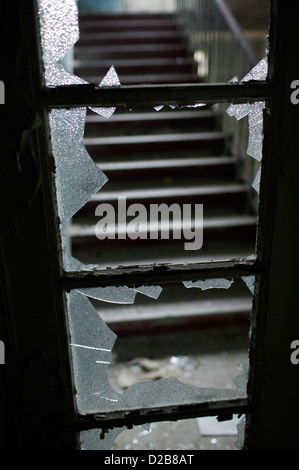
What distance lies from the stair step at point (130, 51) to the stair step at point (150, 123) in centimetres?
92

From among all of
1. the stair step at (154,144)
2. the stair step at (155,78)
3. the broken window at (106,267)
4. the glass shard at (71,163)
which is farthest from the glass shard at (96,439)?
the stair step at (155,78)

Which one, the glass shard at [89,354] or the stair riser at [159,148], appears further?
the stair riser at [159,148]

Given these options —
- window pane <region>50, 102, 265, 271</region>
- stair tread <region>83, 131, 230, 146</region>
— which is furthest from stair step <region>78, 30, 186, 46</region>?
stair tread <region>83, 131, 230, 146</region>

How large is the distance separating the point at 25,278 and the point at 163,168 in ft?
8.58

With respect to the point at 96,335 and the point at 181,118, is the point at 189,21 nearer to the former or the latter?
the point at 181,118

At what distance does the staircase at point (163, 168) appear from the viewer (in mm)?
2639

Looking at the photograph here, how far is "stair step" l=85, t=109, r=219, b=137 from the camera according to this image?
3.55m

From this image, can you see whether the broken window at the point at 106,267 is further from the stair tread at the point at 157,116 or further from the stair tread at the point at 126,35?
the stair tread at the point at 126,35

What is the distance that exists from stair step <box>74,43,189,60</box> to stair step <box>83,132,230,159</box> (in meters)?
1.24

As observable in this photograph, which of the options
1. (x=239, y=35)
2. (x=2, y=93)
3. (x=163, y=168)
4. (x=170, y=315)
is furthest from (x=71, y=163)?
(x=239, y=35)

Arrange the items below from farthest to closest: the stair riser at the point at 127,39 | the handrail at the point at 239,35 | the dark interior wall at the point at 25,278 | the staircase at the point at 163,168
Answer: the stair riser at the point at 127,39, the handrail at the point at 239,35, the staircase at the point at 163,168, the dark interior wall at the point at 25,278

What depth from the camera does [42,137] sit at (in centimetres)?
61

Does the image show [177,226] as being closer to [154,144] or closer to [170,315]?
[170,315]

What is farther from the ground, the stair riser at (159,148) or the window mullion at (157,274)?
the stair riser at (159,148)
